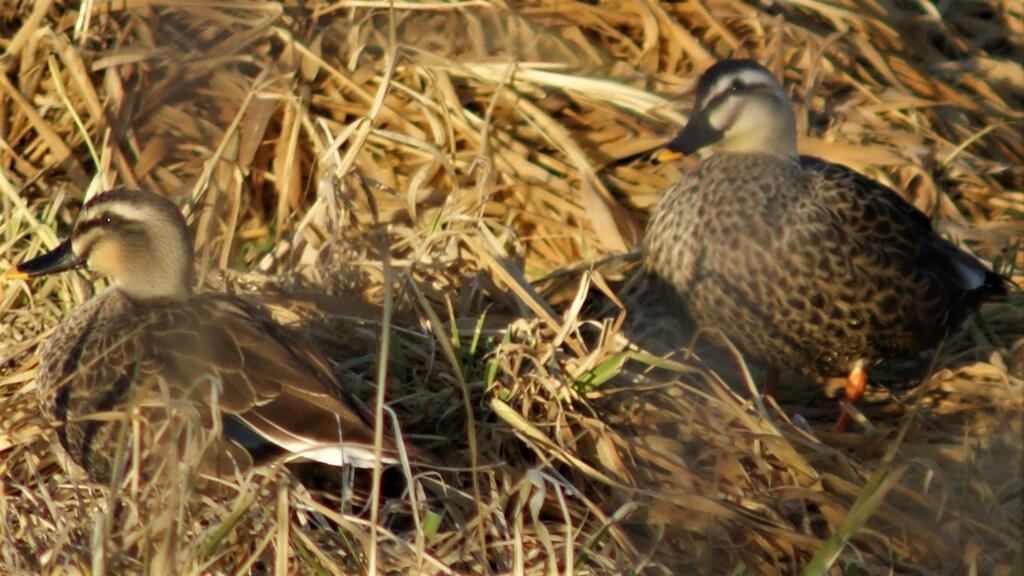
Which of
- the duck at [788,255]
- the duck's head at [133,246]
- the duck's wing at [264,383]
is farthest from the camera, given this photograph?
the duck at [788,255]

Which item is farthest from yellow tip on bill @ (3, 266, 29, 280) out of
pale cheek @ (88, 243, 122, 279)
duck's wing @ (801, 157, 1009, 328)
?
duck's wing @ (801, 157, 1009, 328)

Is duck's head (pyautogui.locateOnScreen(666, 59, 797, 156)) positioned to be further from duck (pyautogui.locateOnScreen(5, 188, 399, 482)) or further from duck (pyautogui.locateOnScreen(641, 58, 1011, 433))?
duck (pyautogui.locateOnScreen(5, 188, 399, 482))

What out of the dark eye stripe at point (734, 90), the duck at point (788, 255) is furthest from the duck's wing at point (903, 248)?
the dark eye stripe at point (734, 90)

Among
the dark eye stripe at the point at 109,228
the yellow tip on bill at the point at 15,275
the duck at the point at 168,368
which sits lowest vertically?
the duck at the point at 168,368

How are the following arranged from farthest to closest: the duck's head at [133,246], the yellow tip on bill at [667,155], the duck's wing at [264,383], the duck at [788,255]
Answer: the yellow tip on bill at [667,155], the duck at [788,255], the duck's head at [133,246], the duck's wing at [264,383]

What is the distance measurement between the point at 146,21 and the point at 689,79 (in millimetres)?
1977

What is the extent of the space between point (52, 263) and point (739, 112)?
203 cm

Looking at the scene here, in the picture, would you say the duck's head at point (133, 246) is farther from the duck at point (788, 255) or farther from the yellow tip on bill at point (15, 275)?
the duck at point (788, 255)

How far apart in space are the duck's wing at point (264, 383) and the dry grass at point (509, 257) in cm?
14

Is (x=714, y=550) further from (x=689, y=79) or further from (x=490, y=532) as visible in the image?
(x=689, y=79)

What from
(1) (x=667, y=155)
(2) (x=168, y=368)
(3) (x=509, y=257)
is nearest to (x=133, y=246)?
(2) (x=168, y=368)

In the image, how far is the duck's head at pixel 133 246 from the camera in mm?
3703

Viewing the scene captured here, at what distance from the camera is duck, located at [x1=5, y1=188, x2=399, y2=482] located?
10.3 ft

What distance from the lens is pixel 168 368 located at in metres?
3.32
